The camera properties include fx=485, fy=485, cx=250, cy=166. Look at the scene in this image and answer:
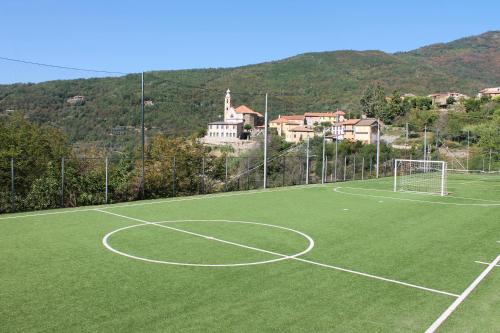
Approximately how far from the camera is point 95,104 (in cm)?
3409

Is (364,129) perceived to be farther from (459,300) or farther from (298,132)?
(459,300)

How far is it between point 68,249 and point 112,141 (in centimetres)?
2029

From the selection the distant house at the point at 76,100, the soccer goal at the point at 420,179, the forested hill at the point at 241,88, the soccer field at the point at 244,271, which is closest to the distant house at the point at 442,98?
the forested hill at the point at 241,88

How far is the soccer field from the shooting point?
5586mm

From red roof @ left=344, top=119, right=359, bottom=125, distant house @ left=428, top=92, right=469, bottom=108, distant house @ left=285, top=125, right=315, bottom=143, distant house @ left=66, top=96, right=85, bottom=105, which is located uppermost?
distant house @ left=428, top=92, right=469, bottom=108

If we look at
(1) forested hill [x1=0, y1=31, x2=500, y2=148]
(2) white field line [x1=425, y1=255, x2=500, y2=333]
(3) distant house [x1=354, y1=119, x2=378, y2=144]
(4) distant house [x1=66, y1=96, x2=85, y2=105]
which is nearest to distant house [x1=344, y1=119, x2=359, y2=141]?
(3) distant house [x1=354, y1=119, x2=378, y2=144]

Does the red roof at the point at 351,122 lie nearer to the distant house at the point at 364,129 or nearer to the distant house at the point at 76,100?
the distant house at the point at 364,129

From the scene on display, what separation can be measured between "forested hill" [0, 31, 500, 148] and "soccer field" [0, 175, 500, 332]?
1154 centimetres

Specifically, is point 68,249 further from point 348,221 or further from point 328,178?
point 328,178

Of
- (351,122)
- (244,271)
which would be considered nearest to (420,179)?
(244,271)

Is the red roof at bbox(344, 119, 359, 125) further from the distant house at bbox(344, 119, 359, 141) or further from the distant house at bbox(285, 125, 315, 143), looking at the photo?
the distant house at bbox(285, 125, 315, 143)

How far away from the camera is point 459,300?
21.4ft

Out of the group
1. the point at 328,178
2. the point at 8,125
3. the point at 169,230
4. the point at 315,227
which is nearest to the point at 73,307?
the point at 169,230

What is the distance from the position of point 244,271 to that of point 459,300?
3135 millimetres
